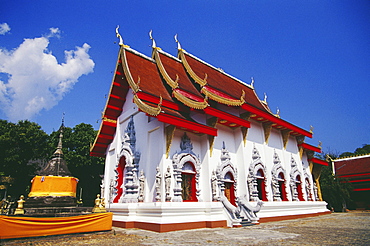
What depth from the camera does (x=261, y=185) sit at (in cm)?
1080

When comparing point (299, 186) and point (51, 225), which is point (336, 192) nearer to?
point (299, 186)

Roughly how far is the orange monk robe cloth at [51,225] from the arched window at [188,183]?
2.39 m

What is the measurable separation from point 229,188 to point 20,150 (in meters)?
14.3

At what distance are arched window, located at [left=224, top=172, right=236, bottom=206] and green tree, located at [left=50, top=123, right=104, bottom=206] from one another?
41.6ft

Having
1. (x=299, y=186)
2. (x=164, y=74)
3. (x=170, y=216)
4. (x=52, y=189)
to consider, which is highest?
(x=164, y=74)

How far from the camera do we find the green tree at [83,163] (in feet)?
62.7

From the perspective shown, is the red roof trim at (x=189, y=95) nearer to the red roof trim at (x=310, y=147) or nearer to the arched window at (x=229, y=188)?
the arched window at (x=229, y=188)

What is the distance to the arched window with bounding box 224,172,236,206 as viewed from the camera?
9.48m

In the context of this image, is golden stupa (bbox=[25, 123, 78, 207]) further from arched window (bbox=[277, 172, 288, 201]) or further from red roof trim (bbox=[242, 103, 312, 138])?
arched window (bbox=[277, 172, 288, 201])

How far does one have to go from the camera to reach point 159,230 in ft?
22.8

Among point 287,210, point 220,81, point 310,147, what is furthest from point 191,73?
point 310,147

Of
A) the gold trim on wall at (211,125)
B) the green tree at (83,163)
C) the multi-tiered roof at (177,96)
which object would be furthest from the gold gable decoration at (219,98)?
the green tree at (83,163)

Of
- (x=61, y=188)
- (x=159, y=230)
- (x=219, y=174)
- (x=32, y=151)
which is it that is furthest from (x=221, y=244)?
(x=32, y=151)

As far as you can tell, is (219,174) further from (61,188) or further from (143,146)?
(61,188)
